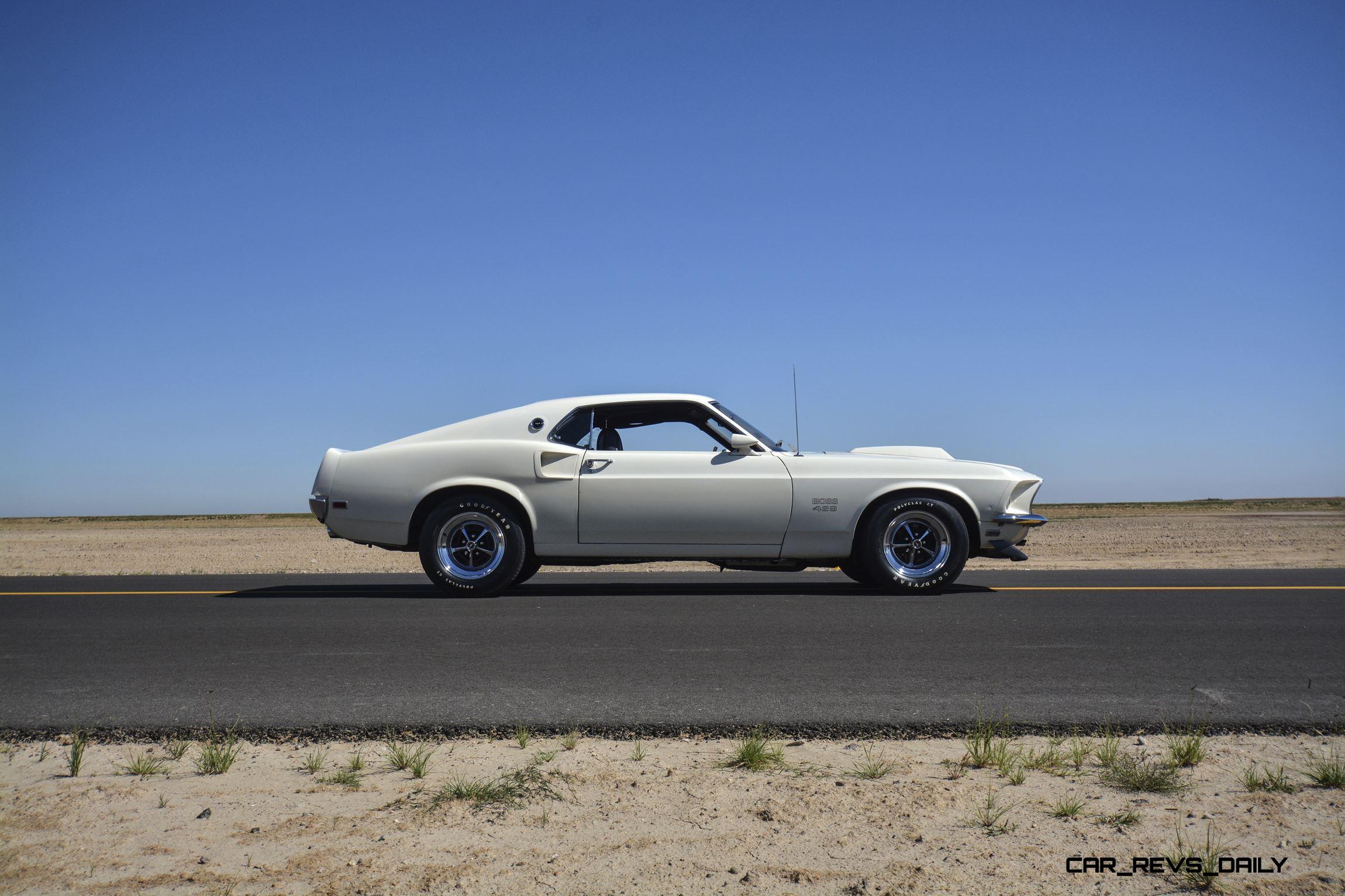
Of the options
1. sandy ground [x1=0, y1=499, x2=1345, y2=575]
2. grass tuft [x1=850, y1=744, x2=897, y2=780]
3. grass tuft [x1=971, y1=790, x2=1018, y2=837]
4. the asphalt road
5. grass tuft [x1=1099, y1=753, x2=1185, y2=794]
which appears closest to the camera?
grass tuft [x1=971, y1=790, x2=1018, y2=837]

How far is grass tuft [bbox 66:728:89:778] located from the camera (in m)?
3.20

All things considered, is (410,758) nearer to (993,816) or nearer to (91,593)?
(993,816)

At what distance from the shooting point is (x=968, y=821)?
267 centimetres

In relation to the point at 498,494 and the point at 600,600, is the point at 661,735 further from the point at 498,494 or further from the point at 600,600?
the point at 498,494

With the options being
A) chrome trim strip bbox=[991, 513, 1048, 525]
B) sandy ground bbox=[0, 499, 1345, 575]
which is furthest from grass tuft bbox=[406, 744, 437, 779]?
sandy ground bbox=[0, 499, 1345, 575]

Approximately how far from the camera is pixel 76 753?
3264 millimetres

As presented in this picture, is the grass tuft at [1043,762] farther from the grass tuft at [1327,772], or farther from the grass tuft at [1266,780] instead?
the grass tuft at [1327,772]

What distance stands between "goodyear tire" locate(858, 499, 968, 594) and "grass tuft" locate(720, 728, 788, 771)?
14.5ft

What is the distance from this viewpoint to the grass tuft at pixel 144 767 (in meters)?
3.19

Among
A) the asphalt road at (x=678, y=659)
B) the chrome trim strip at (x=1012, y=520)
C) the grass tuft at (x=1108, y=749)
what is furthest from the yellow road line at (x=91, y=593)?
the grass tuft at (x=1108, y=749)

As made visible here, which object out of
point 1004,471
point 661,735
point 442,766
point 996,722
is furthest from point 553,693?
point 1004,471

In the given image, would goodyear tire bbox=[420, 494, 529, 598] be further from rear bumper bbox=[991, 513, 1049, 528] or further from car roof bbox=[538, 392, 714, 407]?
rear bumper bbox=[991, 513, 1049, 528]

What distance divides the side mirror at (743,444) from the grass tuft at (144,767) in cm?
506

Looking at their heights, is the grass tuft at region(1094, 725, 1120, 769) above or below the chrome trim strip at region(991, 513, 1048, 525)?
below
